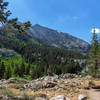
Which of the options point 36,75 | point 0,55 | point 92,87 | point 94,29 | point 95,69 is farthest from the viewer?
point 0,55

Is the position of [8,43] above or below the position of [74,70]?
above

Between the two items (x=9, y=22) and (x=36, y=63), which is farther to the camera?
(x=36, y=63)

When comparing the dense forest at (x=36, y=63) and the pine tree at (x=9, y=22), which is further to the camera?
the dense forest at (x=36, y=63)

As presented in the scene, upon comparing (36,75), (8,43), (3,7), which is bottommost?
(36,75)

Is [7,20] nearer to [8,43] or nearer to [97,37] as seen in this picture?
[97,37]

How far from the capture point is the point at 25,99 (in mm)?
6820

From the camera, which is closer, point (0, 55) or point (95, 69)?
point (95, 69)

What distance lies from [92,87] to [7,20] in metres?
11.1

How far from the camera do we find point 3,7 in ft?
35.5

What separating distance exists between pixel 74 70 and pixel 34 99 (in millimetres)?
99402

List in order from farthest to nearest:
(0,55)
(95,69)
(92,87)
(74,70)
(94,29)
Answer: (0,55)
(74,70)
(94,29)
(95,69)
(92,87)

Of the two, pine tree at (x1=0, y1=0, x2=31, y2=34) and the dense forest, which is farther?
the dense forest

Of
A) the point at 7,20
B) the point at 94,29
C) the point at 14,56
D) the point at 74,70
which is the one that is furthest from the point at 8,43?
the point at 7,20

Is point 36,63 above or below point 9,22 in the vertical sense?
below
